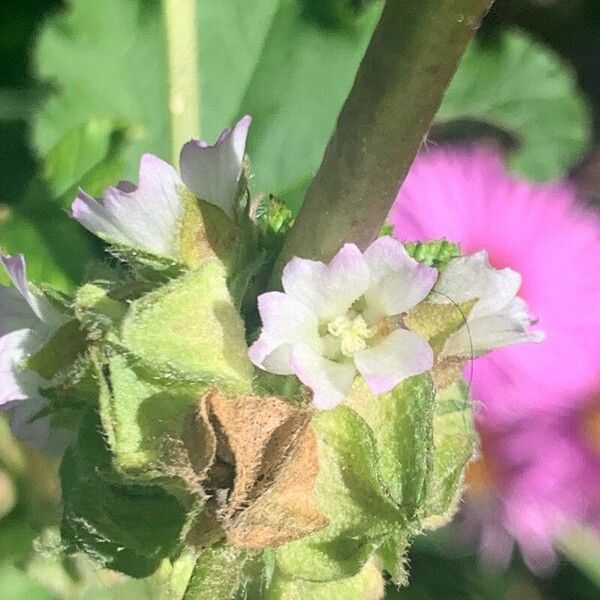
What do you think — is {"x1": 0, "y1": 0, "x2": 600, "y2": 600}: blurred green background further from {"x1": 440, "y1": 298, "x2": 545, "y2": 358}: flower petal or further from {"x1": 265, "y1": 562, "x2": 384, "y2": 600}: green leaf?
{"x1": 440, "y1": 298, "x2": 545, "y2": 358}: flower petal

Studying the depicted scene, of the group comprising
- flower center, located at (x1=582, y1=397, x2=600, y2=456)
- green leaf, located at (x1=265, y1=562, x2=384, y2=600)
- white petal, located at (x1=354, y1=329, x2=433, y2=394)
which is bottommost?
flower center, located at (x1=582, y1=397, x2=600, y2=456)

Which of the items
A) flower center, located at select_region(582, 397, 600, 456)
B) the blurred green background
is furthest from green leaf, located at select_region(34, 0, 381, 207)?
flower center, located at select_region(582, 397, 600, 456)

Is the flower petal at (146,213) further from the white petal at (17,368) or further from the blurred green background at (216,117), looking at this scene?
the blurred green background at (216,117)

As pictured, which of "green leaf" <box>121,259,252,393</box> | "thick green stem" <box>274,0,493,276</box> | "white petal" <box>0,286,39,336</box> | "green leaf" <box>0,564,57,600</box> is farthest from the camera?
"green leaf" <box>0,564,57,600</box>

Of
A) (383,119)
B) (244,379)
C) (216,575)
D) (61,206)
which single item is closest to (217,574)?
(216,575)

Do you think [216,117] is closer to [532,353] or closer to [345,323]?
[532,353]

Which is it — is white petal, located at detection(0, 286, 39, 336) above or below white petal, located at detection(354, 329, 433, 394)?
below
